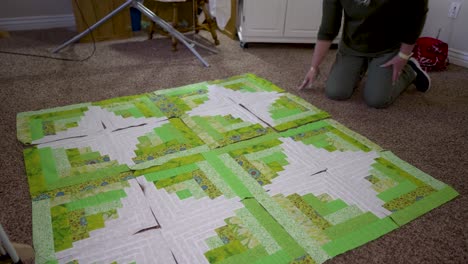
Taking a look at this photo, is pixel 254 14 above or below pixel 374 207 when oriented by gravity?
above

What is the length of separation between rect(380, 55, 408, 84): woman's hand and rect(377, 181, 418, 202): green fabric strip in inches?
26.2

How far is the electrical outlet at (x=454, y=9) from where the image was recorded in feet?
7.76

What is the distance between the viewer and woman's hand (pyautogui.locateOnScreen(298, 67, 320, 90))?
187 cm

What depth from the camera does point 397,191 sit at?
124 centimetres

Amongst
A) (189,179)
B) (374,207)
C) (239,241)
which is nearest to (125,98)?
(189,179)

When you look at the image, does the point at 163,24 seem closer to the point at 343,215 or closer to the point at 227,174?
the point at 227,174

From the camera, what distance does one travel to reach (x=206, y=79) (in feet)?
6.79

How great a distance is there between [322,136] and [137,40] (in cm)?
174

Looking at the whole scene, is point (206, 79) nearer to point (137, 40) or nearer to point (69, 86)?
point (69, 86)

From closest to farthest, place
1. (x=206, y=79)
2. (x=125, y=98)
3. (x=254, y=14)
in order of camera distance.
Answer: (x=125, y=98) → (x=206, y=79) → (x=254, y=14)

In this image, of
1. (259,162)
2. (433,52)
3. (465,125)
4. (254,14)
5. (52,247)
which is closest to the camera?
(52,247)

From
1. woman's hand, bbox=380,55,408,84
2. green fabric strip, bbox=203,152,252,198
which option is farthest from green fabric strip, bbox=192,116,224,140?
woman's hand, bbox=380,55,408,84

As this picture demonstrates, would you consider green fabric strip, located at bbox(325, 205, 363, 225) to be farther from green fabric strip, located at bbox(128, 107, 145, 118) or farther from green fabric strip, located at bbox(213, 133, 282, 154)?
green fabric strip, located at bbox(128, 107, 145, 118)

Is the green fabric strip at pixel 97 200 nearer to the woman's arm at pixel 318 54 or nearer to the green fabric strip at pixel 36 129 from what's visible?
the green fabric strip at pixel 36 129
